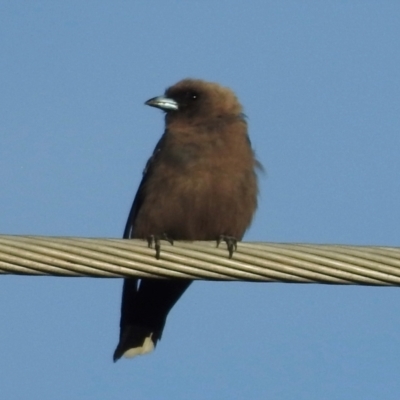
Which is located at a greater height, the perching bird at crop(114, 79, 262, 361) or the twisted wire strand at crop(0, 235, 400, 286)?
the perching bird at crop(114, 79, 262, 361)

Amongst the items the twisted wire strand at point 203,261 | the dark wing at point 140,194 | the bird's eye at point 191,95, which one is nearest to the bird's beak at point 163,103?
the bird's eye at point 191,95

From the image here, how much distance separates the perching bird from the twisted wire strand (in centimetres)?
236

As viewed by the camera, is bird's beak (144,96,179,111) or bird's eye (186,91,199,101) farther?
bird's eye (186,91,199,101)

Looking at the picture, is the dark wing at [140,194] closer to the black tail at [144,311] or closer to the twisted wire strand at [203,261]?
the black tail at [144,311]

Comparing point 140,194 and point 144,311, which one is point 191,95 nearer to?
point 140,194

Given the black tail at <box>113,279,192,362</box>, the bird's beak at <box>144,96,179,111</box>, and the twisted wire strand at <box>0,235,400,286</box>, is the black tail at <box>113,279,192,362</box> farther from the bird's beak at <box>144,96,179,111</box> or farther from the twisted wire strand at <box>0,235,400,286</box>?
the twisted wire strand at <box>0,235,400,286</box>

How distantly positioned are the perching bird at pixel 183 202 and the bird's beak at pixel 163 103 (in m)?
0.79

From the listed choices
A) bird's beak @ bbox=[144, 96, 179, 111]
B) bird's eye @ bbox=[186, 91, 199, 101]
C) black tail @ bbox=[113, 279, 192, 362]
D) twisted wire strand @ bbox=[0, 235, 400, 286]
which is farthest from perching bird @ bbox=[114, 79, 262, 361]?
twisted wire strand @ bbox=[0, 235, 400, 286]

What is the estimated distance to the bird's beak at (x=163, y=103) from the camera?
31.4ft

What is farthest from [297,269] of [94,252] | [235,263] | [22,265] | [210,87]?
[210,87]

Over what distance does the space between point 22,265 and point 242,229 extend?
342 cm

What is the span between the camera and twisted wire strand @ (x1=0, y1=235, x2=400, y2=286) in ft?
17.5

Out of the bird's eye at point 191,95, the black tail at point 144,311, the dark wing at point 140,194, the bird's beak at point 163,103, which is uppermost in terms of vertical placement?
the bird's eye at point 191,95

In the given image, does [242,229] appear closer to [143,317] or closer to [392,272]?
[143,317]
